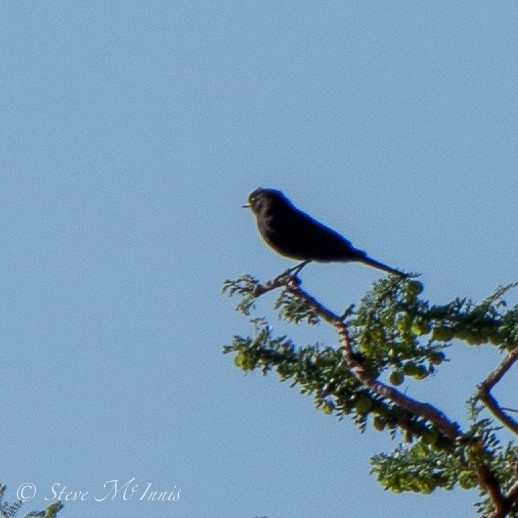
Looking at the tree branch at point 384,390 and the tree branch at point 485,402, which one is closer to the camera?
the tree branch at point 485,402

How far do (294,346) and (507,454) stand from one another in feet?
3.08

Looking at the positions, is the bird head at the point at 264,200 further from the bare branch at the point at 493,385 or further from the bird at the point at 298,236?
the bare branch at the point at 493,385

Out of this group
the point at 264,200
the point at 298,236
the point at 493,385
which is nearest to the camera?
the point at 493,385

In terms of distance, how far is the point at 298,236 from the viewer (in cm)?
888

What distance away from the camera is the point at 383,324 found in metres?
4.92

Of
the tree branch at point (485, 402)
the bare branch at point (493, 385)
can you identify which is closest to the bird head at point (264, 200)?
the tree branch at point (485, 402)

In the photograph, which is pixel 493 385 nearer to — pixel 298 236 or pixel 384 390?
pixel 384 390

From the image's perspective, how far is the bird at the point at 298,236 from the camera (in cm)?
857

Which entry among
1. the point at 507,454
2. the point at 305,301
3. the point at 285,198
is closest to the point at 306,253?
the point at 285,198

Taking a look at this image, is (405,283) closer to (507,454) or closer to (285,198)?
(507,454)

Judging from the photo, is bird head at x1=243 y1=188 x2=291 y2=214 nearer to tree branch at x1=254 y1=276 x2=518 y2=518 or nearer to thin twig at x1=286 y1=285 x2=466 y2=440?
thin twig at x1=286 y1=285 x2=466 y2=440

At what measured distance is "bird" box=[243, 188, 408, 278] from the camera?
8.57 metres

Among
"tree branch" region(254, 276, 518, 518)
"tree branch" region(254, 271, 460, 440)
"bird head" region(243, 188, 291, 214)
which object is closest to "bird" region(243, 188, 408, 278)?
"bird head" region(243, 188, 291, 214)

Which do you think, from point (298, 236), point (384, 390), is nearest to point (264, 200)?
point (298, 236)
